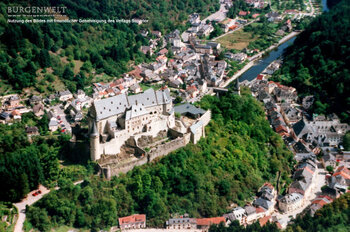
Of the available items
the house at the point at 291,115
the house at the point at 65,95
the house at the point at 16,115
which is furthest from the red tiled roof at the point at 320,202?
the house at the point at 16,115

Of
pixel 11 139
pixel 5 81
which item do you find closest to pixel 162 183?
pixel 11 139

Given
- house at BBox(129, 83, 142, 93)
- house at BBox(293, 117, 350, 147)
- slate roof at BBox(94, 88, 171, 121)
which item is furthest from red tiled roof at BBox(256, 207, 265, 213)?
house at BBox(129, 83, 142, 93)

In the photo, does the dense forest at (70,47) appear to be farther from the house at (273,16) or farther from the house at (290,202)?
the house at (290,202)

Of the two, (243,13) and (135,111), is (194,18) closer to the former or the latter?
(243,13)

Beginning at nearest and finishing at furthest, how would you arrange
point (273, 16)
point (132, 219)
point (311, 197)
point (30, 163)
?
point (132, 219), point (30, 163), point (311, 197), point (273, 16)

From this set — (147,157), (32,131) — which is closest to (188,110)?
(147,157)

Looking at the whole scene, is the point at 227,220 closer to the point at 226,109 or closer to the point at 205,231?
the point at 205,231
